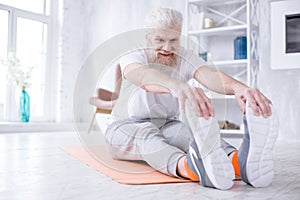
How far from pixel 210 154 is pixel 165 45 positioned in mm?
379

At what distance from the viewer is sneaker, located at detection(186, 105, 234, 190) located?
1046mm

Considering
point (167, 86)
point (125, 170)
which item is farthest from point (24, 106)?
point (167, 86)

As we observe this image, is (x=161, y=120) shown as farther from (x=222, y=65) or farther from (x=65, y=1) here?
(x=65, y=1)

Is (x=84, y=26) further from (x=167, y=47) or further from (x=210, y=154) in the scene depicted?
(x=210, y=154)

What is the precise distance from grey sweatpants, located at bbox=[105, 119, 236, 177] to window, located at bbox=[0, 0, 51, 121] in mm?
3177

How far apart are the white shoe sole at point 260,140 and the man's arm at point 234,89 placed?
0.07 ft

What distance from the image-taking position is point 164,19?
1.30 metres

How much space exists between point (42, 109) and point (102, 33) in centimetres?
120

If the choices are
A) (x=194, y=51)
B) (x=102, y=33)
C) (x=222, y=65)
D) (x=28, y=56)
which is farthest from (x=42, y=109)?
(x=194, y=51)

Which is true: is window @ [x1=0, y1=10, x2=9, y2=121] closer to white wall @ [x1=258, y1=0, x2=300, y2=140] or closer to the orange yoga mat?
white wall @ [x1=258, y1=0, x2=300, y2=140]

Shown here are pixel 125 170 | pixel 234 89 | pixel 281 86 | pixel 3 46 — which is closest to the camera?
pixel 234 89

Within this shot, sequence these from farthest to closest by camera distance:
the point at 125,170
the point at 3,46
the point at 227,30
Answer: the point at 3,46 → the point at 227,30 → the point at 125,170

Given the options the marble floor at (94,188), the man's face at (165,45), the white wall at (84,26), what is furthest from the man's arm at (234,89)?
the white wall at (84,26)

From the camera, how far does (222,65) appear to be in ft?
12.7
